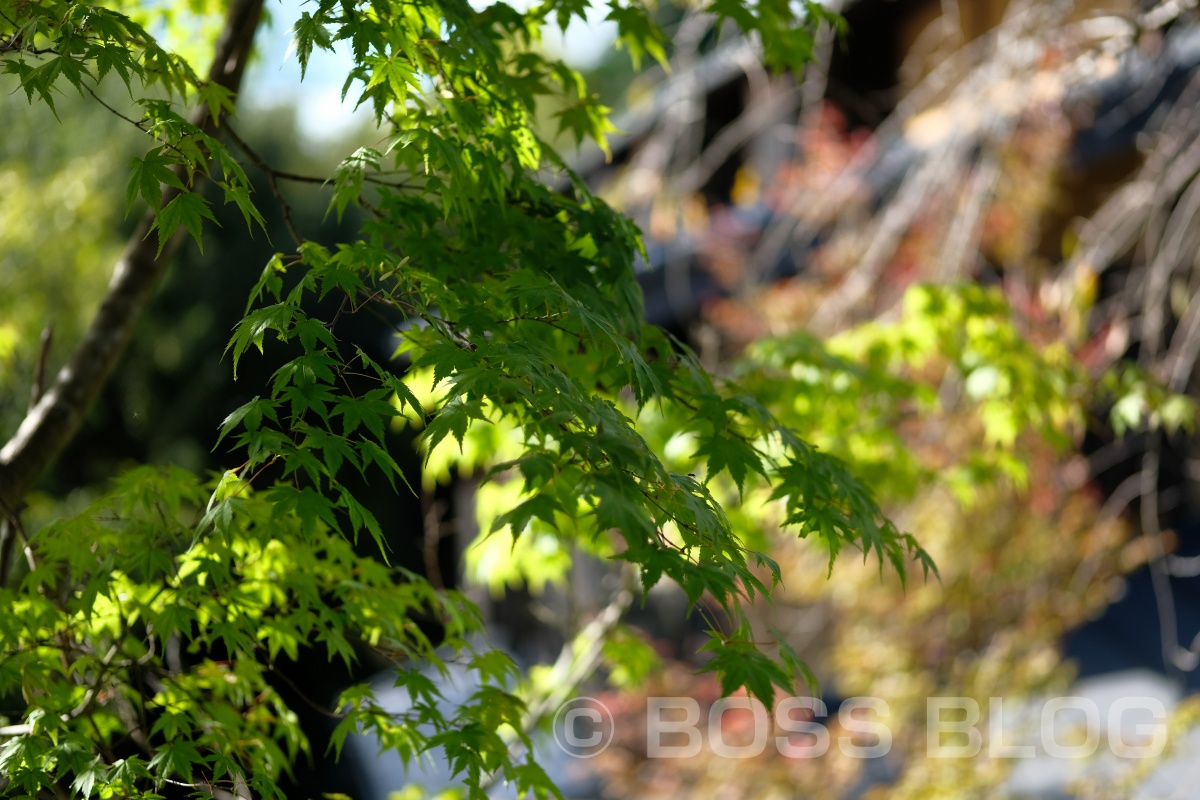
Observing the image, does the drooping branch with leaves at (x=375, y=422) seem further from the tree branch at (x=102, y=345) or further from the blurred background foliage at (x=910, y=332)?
the blurred background foliage at (x=910, y=332)

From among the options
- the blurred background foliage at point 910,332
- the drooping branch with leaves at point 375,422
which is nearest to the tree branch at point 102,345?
the drooping branch with leaves at point 375,422

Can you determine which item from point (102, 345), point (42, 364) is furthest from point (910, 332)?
point (42, 364)

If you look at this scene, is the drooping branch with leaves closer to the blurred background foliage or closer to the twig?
the twig

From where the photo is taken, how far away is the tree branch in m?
2.68

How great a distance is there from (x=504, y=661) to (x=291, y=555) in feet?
A: 1.93

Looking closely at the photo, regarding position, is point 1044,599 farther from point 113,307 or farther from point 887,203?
point 113,307

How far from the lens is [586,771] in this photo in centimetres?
662

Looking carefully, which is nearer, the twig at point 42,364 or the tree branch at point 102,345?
the tree branch at point 102,345

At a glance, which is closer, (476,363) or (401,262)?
(476,363)

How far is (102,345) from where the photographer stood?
2.79m

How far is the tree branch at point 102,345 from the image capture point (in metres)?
2.68

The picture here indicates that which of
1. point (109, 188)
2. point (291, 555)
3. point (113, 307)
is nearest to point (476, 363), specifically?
point (291, 555)

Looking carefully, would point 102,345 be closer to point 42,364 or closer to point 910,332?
point 42,364

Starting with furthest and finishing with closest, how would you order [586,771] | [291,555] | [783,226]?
1. [586,771]
2. [783,226]
3. [291,555]
